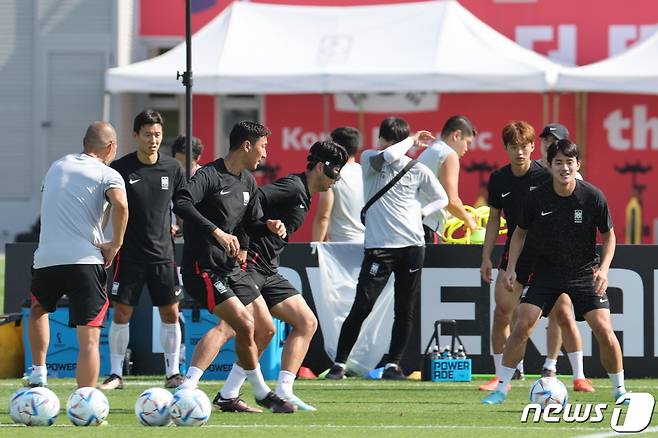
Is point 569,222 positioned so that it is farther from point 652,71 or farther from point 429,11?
point 429,11

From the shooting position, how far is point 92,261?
924cm

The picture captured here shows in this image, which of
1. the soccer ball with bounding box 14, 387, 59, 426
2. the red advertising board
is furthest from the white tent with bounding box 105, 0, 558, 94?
the soccer ball with bounding box 14, 387, 59, 426

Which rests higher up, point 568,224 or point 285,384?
point 568,224

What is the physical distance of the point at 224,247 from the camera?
9070 mm

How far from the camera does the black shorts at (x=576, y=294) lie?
981 centimetres

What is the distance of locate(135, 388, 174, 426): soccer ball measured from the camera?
8547mm

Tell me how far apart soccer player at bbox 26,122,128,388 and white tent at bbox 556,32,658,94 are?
12793mm

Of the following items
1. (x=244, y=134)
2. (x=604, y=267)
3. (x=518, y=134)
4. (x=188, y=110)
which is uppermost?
(x=188, y=110)

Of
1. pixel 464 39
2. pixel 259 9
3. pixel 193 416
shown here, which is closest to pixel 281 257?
pixel 193 416

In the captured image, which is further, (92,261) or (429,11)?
(429,11)

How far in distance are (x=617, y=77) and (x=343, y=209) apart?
9.20 m

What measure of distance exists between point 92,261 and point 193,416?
133 cm

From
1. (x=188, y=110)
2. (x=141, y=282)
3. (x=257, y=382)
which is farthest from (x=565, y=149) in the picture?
(x=188, y=110)

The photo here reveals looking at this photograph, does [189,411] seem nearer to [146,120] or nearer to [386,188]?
[146,120]
